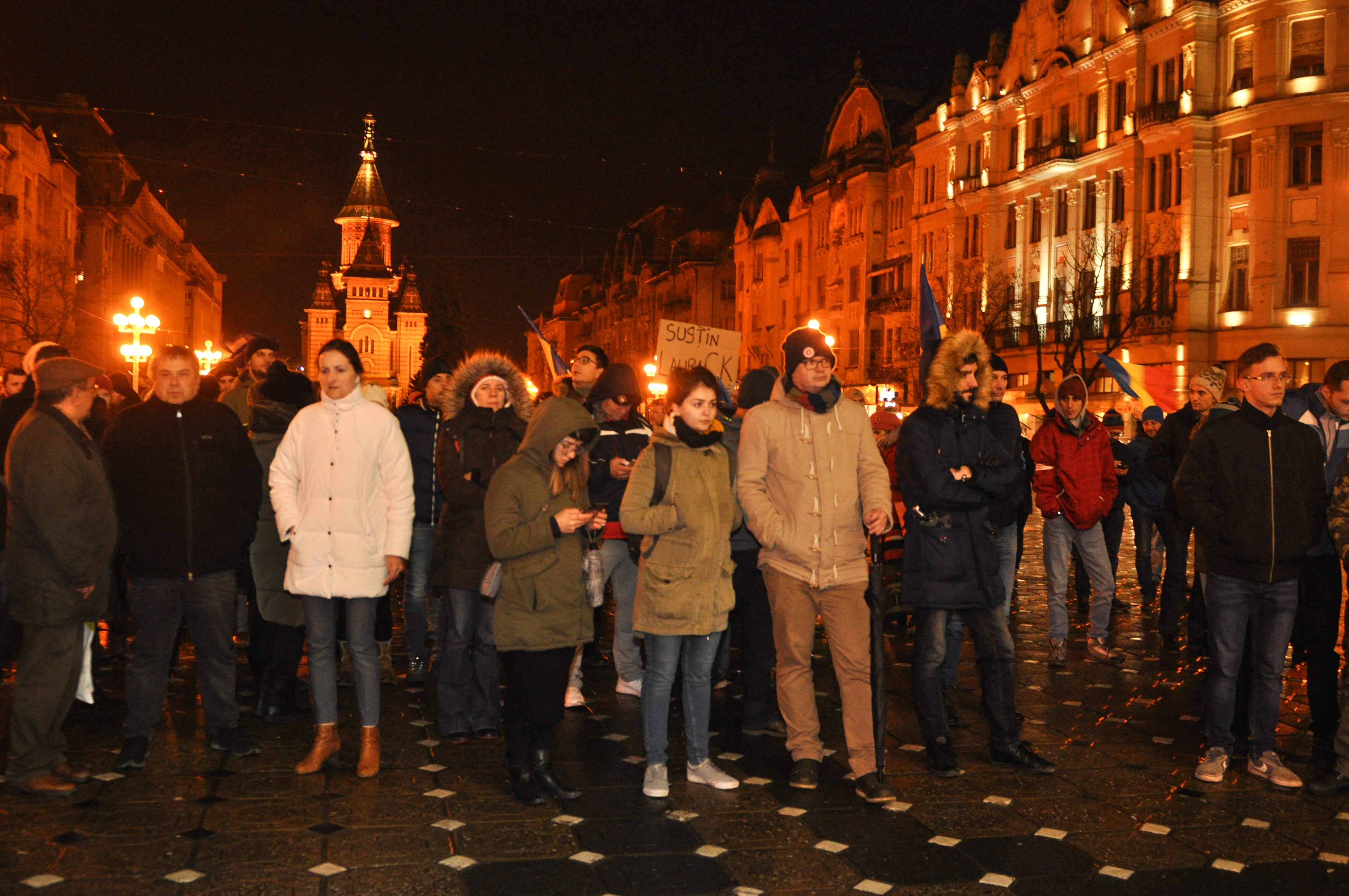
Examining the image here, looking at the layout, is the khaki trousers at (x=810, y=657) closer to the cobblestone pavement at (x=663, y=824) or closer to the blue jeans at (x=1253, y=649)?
the cobblestone pavement at (x=663, y=824)

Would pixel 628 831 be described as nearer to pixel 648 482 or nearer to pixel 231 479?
pixel 648 482

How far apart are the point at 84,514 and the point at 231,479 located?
0.82 meters

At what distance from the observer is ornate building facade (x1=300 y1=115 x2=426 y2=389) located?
187m

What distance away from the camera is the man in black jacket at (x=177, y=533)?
22.2 ft

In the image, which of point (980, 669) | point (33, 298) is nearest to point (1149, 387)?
point (980, 669)

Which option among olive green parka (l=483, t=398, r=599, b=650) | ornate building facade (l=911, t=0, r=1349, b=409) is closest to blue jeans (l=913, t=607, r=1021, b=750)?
olive green parka (l=483, t=398, r=599, b=650)

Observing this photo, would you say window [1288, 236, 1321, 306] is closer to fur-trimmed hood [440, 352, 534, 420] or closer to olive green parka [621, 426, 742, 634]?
fur-trimmed hood [440, 352, 534, 420]

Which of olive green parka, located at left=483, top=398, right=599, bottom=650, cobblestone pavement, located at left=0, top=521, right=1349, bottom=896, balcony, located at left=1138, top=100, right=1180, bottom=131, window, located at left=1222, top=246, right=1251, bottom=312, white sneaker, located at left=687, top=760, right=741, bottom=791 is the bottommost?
cobblestone pavement, located at left=0, top=521, right=1349, bottom=896

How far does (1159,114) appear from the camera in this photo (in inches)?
1539

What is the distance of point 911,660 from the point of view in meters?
10.2

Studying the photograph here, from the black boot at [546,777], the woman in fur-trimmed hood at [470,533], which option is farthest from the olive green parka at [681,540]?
the woman in fur-trimmed hood at [470,533]

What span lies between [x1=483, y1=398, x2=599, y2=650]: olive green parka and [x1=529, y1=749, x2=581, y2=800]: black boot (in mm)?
548

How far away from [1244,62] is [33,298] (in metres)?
49.1

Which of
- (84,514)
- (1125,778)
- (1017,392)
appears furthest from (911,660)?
(1017,392)
